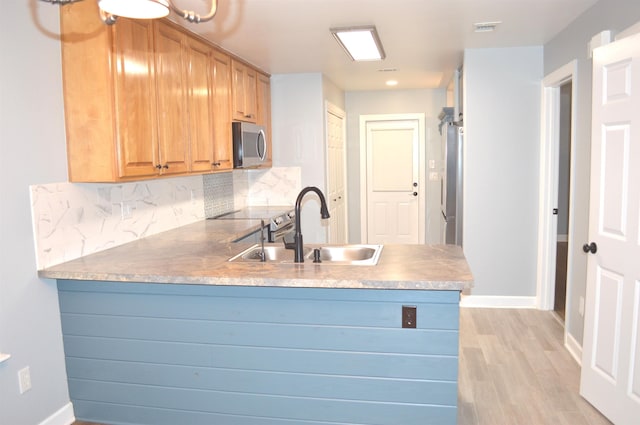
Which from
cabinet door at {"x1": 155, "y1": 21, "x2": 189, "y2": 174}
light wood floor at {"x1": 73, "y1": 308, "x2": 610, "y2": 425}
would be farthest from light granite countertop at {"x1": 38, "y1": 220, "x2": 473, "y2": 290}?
light wood floor at {"x1": 73, "y1": 308, "x2": 610, "y2": 425}

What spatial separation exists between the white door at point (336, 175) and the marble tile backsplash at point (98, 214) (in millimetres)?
2057

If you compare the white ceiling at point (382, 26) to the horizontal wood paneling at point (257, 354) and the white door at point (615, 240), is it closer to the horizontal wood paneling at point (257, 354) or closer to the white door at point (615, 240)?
the white door at point (615, 240)

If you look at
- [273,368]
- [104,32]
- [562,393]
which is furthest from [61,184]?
[562,393]

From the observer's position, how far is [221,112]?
397 centimetres

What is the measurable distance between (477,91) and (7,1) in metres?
3.51

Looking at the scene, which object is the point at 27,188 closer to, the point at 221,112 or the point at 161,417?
the point at 161,417

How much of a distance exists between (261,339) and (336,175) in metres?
4.01

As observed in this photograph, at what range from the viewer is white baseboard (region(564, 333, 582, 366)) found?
3326 millimetres

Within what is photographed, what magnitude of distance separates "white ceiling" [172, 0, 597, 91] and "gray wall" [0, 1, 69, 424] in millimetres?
848

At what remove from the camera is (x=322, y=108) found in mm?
5320

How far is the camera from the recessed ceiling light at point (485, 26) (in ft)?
11.4

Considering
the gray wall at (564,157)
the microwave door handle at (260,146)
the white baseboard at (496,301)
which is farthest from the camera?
the gray wall at (564,157)

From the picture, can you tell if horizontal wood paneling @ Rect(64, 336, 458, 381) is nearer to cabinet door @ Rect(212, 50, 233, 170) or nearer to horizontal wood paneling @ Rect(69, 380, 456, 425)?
horizontal wood paneling @ Rect(69, 380, 456, 425)

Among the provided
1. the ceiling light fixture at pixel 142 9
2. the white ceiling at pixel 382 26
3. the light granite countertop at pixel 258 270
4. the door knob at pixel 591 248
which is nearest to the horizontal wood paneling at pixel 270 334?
the light granite countertop at pixel 258 270
